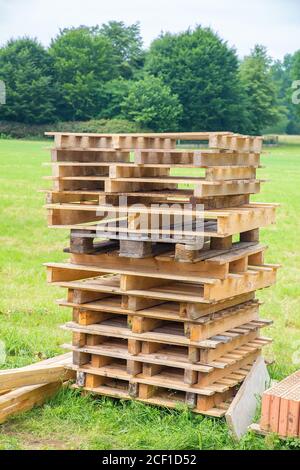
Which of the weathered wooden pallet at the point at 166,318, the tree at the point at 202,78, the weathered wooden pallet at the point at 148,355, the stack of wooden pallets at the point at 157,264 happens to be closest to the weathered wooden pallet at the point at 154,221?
the stack of wooden pallets at the point at 157,264

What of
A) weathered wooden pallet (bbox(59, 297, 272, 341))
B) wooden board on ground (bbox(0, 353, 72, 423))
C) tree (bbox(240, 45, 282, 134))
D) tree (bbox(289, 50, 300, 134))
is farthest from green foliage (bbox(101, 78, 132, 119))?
wooden board on ground (bbox(0, 353, 72, 423))

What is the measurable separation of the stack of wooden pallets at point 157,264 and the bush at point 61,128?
39648 mm

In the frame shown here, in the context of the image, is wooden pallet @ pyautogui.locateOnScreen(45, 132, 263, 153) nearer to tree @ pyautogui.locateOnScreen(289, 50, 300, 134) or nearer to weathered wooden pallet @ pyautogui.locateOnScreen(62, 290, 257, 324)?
weathered wooden pallet @ pyautogui.locateOnScreen(62, 290, 257, 324)

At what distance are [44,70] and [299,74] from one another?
83.4 feet

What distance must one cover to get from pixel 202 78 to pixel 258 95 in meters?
10.2

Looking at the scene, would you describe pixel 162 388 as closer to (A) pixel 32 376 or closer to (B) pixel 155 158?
(A) pixel 32 376


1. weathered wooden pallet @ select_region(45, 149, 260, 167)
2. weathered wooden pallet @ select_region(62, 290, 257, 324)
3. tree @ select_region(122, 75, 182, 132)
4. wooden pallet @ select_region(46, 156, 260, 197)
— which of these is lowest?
weathered wooden pallet @ select_region(62, 290, 257, 324)

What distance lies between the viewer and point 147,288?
19.5 ft

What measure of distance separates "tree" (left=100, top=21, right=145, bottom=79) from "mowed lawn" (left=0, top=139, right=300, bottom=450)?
51674 millimetres

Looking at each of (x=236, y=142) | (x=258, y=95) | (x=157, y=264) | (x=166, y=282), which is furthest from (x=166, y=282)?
(x=258, y=95)

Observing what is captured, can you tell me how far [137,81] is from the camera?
213 feet

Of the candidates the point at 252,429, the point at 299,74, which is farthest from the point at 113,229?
the point at 299,74

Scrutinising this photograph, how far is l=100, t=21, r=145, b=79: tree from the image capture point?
2596 inches
